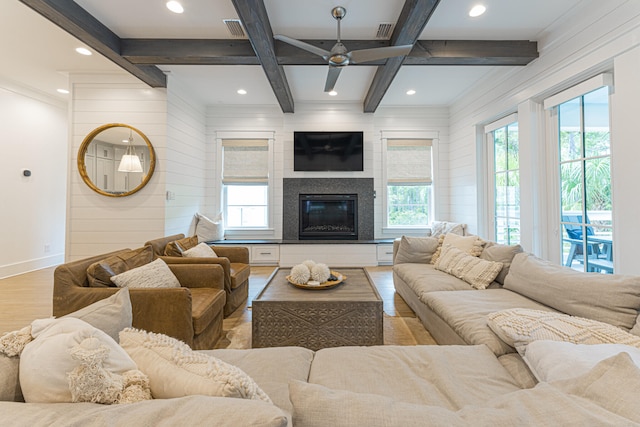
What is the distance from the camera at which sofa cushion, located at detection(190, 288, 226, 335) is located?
6.40 feet

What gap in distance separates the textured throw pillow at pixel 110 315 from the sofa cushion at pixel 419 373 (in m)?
Result: 0.78

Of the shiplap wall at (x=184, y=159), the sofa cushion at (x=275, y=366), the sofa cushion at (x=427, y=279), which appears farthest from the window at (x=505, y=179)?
the shiplap wall at (x=184, y=159)

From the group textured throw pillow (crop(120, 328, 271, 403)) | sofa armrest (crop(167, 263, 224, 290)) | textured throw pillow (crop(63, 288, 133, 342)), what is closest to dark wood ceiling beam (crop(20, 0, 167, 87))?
sofa armrest (crop(167, 263, 224, 290))

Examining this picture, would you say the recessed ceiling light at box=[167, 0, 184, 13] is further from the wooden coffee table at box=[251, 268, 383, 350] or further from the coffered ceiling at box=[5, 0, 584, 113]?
the wooden coffee table at box=[251, 268, 383, 350]

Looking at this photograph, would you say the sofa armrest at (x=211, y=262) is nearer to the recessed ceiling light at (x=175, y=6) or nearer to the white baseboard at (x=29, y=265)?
the recessed ceiling light at (x=175, y=6)

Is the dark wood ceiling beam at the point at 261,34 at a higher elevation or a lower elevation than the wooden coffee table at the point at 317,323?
higher

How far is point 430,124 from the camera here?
5434 mm

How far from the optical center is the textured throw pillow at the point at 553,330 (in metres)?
1.22

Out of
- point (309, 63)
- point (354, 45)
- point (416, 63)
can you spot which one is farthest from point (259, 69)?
point (416, 63)

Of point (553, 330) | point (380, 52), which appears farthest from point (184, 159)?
point (553, 330)

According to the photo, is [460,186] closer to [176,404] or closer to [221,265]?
[221,265]

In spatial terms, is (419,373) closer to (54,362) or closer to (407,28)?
(54,362)

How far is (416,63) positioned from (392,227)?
2.90m

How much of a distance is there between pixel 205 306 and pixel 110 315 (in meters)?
1.06
